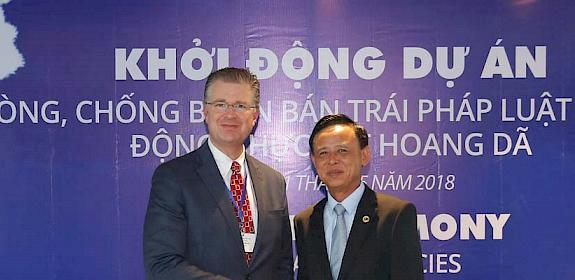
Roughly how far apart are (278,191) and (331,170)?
317mm

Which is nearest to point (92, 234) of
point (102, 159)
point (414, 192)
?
point (102, 159)

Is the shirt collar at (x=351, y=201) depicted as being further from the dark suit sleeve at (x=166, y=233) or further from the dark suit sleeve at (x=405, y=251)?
the dark suit sleeve at (x=166, y=233)

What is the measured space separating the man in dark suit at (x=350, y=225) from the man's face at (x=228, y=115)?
268mm

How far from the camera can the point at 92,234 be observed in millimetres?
3453

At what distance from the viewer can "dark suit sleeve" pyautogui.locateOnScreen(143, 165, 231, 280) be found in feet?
6.66

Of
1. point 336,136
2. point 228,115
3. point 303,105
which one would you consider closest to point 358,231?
point 336,136

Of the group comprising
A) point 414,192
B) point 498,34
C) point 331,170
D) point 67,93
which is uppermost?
point 498,34

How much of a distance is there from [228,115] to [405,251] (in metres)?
0.77

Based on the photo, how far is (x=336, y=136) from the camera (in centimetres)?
210

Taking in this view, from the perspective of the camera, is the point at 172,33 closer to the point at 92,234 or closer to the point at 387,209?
the point at 92,234

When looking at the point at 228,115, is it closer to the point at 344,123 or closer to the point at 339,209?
the point at 344,123

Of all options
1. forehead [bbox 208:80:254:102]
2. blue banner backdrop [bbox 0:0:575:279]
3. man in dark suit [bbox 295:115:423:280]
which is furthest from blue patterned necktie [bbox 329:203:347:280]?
blue banner backdrop [bbox 0:0:575:279]

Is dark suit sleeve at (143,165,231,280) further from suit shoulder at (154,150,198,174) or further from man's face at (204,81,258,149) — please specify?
man's face at (204,81,258,149)

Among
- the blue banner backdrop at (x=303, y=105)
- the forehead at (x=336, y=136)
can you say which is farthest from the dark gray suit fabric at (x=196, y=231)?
the blue banner backdrop at (x=303, y=105)
